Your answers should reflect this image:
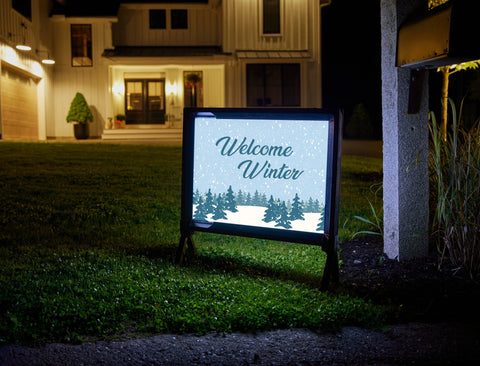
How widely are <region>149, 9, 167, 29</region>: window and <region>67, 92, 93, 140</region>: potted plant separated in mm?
5663

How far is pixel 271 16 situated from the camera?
81.4 ft

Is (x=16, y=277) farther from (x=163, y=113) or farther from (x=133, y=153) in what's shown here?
(x=163, y=113)

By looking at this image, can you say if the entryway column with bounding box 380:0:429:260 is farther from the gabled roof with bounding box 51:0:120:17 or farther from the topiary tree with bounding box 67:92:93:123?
the gabled roof with bounding box 51:0:120:17

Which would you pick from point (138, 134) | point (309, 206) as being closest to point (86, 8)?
point (138, 134)

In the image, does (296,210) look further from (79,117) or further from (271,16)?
(271,16)

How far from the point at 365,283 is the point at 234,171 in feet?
4.57

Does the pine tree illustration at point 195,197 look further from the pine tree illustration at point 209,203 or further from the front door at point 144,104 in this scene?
the front door at point 144,104

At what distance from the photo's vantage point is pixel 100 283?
3.82 metres

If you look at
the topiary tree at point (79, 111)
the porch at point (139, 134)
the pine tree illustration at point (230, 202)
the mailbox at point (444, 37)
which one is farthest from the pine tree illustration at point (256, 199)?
the topiary tree at point (79, 111)

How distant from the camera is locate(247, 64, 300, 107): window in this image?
25.1 meters

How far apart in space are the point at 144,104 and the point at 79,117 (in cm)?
420

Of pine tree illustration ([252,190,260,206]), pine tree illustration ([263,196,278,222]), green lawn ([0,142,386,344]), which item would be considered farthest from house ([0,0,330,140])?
pine tree illustration ([263,196,278,222])

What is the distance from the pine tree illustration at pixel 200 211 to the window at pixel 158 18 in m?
23.1

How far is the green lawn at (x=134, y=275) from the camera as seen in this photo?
315 centimetres
